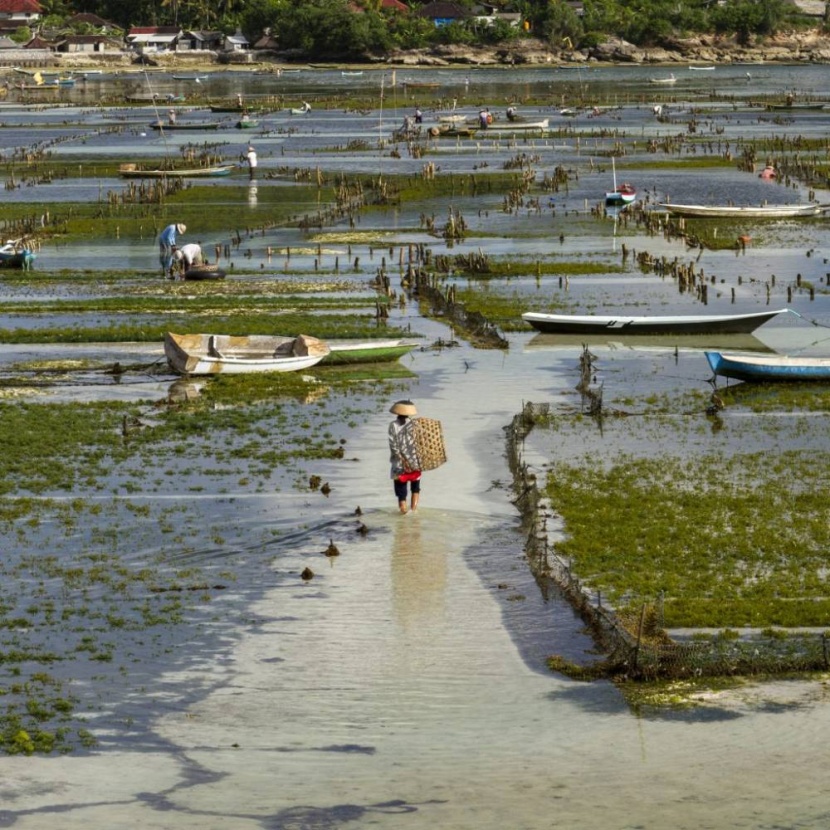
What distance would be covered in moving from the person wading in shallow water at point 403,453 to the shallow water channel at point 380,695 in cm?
47

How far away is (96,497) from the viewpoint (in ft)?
84.2

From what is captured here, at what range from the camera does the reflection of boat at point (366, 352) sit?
35125mm

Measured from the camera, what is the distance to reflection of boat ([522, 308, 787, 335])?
3778 centimetres

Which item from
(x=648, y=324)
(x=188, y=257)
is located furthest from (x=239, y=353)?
(x=188, y=257)

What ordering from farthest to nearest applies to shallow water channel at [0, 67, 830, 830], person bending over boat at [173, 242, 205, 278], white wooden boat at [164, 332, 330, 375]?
person bending over boat at [173, 242, 205, 278], white wooden boat at [164, 332, 330, 375], shallow water channel at [0, 67, 830, 830]

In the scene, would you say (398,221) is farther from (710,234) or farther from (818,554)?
(818,554)

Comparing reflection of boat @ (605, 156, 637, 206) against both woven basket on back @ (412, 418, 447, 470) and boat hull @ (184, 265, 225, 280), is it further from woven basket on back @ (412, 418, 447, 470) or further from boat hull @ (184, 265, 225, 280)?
woven basket on back @ (412, 418, 447, 470)

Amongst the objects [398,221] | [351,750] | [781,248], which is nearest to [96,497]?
[351,750]

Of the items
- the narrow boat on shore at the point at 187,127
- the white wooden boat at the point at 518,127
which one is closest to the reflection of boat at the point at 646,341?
the white wooden boat at the point at 518,127

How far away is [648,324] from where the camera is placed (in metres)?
37.6

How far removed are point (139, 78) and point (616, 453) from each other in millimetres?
169129

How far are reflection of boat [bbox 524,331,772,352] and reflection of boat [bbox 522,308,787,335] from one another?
0.45 feet

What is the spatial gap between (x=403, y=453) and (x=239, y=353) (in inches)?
483

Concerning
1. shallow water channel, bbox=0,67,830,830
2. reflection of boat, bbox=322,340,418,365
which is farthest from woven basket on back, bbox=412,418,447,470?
reflection of boat, bbox=322,340,418,365
